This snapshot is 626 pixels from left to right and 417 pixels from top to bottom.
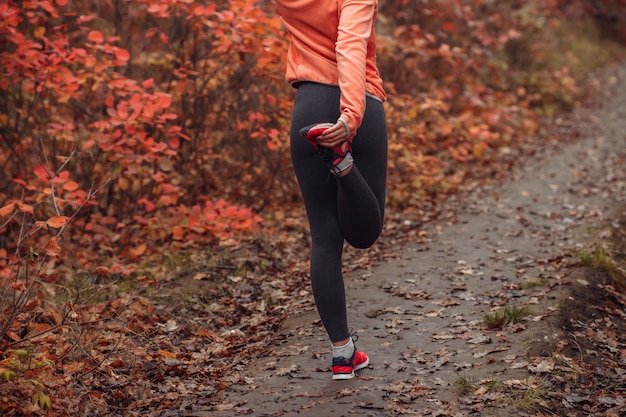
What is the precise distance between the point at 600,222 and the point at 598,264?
1.82 m

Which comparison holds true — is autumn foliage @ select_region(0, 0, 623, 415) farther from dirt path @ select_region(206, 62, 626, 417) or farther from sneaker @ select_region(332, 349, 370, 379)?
sneaker @ select_region(332, 349, 370, 379)

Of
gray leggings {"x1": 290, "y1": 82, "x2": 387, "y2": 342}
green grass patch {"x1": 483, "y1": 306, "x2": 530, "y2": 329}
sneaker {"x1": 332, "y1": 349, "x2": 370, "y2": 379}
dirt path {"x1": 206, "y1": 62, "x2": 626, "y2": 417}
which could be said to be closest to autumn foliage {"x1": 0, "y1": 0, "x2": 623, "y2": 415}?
dirt path {"x1": 206, "y1": 62, "x2": 626, "y2": 417}

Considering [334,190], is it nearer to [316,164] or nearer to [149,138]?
[316,164]

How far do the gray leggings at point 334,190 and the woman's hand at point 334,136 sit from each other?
19 centimetres

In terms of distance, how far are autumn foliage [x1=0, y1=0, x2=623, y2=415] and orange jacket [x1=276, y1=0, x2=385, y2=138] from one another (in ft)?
7.16

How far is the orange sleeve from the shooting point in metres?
3.10

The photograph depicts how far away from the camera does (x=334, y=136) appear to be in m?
3.04

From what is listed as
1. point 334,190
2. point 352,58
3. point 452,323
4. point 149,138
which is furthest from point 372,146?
point 149,138

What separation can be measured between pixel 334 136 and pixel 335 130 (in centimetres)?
A: 3

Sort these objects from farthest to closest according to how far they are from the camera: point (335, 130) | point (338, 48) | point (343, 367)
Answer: point (343, 367) → point (338, 48) → point (335, 130)

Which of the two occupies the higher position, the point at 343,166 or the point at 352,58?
the point at 352,58

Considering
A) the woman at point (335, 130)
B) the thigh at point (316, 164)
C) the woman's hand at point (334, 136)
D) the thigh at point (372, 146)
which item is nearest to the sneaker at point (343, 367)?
the woman at point (335, 130)

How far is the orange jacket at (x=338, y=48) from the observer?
3.13 meters

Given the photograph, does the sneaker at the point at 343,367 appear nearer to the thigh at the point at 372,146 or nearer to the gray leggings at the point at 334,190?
the gray leggings at the point at 334,190
